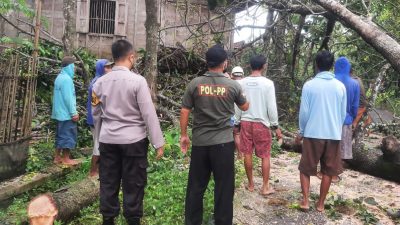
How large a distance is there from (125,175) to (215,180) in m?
0.90

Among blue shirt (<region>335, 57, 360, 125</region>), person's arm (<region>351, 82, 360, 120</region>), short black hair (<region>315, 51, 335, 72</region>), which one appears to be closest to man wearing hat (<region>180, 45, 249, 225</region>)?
short black hair (<region>315, 51, 335, 72</region>)

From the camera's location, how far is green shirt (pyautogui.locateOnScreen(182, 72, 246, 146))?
4.07m

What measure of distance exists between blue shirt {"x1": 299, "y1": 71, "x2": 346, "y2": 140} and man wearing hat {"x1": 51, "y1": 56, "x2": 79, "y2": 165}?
363cm

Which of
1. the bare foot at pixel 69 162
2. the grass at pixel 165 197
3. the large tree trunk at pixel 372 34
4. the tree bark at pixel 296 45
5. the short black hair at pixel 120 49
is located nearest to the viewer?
the short black hair at pixel 120 49

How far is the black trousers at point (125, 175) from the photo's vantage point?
400 cm

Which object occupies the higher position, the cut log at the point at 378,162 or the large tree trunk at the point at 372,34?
the large tree trunk at the point at 372,34

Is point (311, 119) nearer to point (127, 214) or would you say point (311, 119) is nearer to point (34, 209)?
point (127, 214)

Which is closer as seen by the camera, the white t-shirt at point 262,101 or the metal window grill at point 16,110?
the white t-shirt at point 262,101

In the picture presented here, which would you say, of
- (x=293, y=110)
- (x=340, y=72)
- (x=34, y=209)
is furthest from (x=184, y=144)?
(x=293, y=110)

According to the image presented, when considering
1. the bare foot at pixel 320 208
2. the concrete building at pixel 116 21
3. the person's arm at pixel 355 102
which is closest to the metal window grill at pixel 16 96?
the bare foot at pixel 320 208

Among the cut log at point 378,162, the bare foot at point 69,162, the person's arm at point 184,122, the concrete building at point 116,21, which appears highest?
the concrete building at point 116,21

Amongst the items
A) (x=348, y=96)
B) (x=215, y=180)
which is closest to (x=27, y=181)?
(x=215, y=180)

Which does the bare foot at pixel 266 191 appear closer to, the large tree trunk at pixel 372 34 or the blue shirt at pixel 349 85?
the blue shirt at pixel 349 85

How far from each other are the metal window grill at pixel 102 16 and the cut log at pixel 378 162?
10355 millimetres
